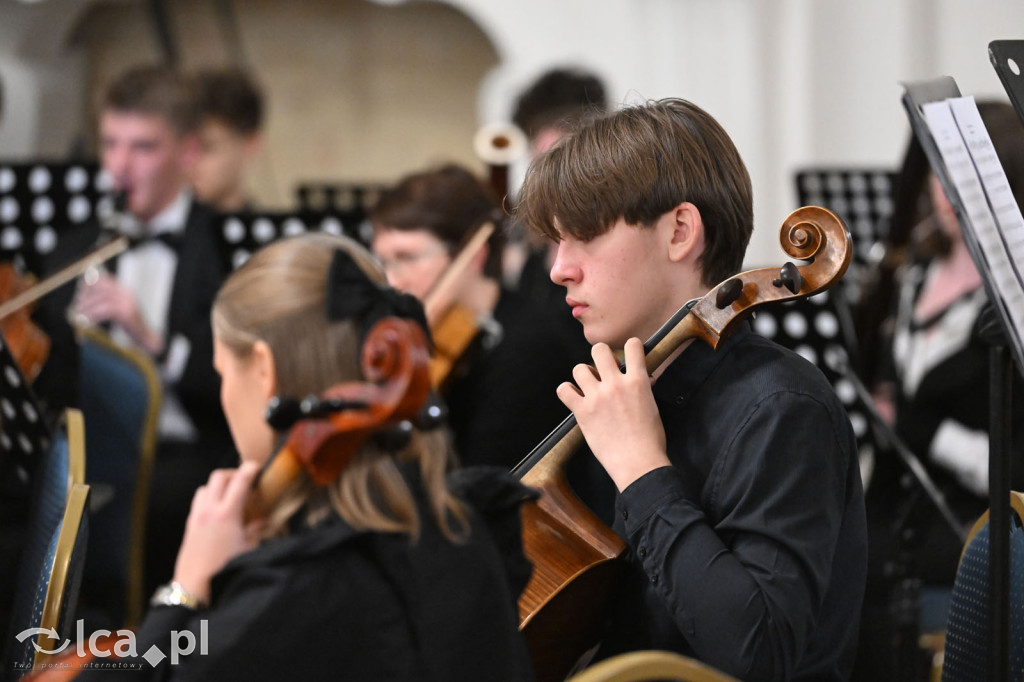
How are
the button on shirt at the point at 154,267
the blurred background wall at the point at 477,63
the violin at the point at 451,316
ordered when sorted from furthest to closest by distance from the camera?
the blurred background wall at the point at 477,63
the button on shirt at the point at 154,267
the violin at the point at 451,316

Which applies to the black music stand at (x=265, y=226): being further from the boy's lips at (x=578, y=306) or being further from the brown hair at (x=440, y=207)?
the boy's lips at (x=578, y=306)

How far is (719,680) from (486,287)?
4.65ft

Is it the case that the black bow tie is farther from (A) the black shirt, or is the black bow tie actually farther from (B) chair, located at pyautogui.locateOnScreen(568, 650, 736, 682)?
(B) chair, located at pyautogui.locateOnScreen(568, 650, 736, 682)

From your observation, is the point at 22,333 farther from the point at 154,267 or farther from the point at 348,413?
the point at 348,413

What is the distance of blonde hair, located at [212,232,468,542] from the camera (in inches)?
37.8

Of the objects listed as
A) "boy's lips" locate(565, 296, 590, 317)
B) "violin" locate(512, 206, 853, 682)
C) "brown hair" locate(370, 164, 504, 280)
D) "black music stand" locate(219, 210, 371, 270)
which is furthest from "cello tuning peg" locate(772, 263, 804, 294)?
"black music stand" locate(219, 210, 371, 270)

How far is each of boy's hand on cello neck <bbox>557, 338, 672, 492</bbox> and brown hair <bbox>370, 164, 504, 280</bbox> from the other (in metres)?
1.12

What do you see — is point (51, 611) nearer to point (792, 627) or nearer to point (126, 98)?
point (792, 627)

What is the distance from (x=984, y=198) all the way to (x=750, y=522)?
0.37 meters

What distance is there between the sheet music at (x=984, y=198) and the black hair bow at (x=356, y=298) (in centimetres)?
52

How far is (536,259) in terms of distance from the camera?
10.1 ft

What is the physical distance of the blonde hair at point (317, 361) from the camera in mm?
959

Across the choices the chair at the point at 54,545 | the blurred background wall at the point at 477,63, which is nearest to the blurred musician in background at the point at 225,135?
the blurred background wall at the point at 477,63

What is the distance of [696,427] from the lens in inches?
46.7
